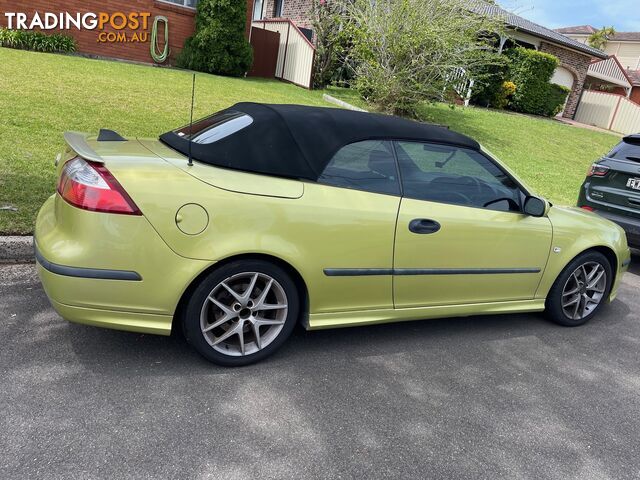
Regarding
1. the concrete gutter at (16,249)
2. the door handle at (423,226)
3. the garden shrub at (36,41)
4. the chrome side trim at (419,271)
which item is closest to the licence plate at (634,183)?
the chrome side trim at (419,271)

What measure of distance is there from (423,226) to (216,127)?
1.49m

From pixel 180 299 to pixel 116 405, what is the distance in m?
0.63

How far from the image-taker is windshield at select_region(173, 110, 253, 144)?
3.25 meters

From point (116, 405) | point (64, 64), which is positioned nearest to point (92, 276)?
point (116, 405)

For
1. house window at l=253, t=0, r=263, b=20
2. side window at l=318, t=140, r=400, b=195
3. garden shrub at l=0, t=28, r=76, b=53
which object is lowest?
garden shrub at l=0, t=28, r=76, b=53

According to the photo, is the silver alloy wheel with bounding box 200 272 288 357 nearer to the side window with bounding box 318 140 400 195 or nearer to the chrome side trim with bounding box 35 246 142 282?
the chrome side trim with bounding box 35 246 142 282

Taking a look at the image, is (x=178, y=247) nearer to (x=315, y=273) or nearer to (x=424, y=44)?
(x=315, y=273)

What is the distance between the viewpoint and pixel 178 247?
281 cm

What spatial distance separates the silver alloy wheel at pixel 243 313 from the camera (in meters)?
3.01

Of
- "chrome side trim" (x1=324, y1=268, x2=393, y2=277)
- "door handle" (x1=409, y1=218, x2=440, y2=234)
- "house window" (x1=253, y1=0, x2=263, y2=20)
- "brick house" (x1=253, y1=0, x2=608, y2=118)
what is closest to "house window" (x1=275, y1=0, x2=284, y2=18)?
"brick house" (x1=253, y1=0, x2=608, y2=118)

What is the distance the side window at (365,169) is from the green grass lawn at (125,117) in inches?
105

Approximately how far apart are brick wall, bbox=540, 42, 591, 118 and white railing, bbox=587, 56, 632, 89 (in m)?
6.09

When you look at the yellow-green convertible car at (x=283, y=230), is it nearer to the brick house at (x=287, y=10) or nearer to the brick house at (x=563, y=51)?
the brick house at (x=287, y=10)

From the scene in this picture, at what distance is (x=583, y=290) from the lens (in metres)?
4.37
